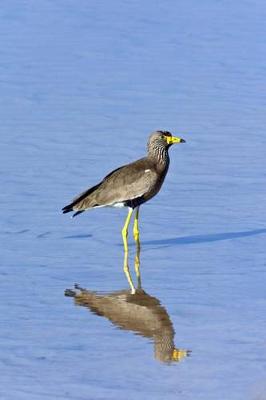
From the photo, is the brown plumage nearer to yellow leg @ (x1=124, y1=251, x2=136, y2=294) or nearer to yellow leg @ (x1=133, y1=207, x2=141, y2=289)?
yellow leg @ (x1=133, y1=207, x2=141, y2=289)

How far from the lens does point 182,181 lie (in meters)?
14.5

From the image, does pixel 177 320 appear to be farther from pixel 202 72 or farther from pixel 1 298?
pixel 202 72

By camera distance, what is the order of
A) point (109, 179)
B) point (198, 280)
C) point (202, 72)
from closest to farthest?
1. point (198, 280)
2. point (109, 179)
3. point (202, 72)

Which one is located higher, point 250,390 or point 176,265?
point 250,390

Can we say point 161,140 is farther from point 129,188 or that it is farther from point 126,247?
point 126,247

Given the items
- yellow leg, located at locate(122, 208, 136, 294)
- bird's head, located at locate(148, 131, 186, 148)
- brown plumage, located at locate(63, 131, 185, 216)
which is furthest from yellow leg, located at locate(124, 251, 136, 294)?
bird's head, located at locate(148, 131, 186, 148)

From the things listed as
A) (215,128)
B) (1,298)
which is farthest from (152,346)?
(215,128)

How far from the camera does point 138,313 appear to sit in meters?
10.4

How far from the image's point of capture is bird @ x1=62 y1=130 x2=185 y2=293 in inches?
508

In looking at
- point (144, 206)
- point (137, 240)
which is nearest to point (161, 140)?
point (144, 206)

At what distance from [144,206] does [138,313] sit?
3574 mm

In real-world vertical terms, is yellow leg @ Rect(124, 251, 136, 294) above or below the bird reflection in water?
below

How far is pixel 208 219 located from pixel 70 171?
81.2 inches

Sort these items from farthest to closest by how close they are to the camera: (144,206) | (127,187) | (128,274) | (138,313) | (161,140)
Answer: (144,206)
(161,140)
(127,187)
(128,274)
(138,313)
